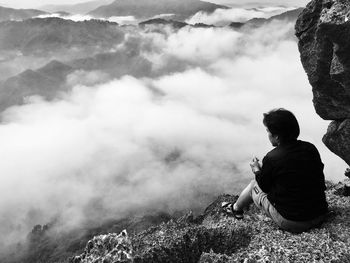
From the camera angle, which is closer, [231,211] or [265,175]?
[265,175]

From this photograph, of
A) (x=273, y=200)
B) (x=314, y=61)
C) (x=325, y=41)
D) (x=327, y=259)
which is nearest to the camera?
(x=327, y=259)

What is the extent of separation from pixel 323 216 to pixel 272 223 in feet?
6.19

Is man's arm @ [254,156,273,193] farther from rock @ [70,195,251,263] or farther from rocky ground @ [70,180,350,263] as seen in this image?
rock @ [70,195,251,263]

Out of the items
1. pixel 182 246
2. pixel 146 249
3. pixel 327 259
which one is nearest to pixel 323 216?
pixel 327 259

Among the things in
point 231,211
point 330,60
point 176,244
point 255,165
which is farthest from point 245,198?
point 330,60

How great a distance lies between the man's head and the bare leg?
7.22 ft

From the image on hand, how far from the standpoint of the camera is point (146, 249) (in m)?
14.5

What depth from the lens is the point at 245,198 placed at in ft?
46.4

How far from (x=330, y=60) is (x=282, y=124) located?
25.3 feet

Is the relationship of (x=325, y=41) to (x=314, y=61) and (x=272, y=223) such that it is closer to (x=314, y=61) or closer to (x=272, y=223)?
(x=314, y=61)

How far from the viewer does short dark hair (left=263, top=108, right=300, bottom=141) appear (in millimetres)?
11922

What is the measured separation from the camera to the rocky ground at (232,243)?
1197 centimetres

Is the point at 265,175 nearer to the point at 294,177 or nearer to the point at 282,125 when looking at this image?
the point at 294,177

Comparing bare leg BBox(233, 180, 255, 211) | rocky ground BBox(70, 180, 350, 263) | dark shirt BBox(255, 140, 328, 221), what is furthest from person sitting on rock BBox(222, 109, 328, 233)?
bare leg BBox(233, 180, 255, 211)
